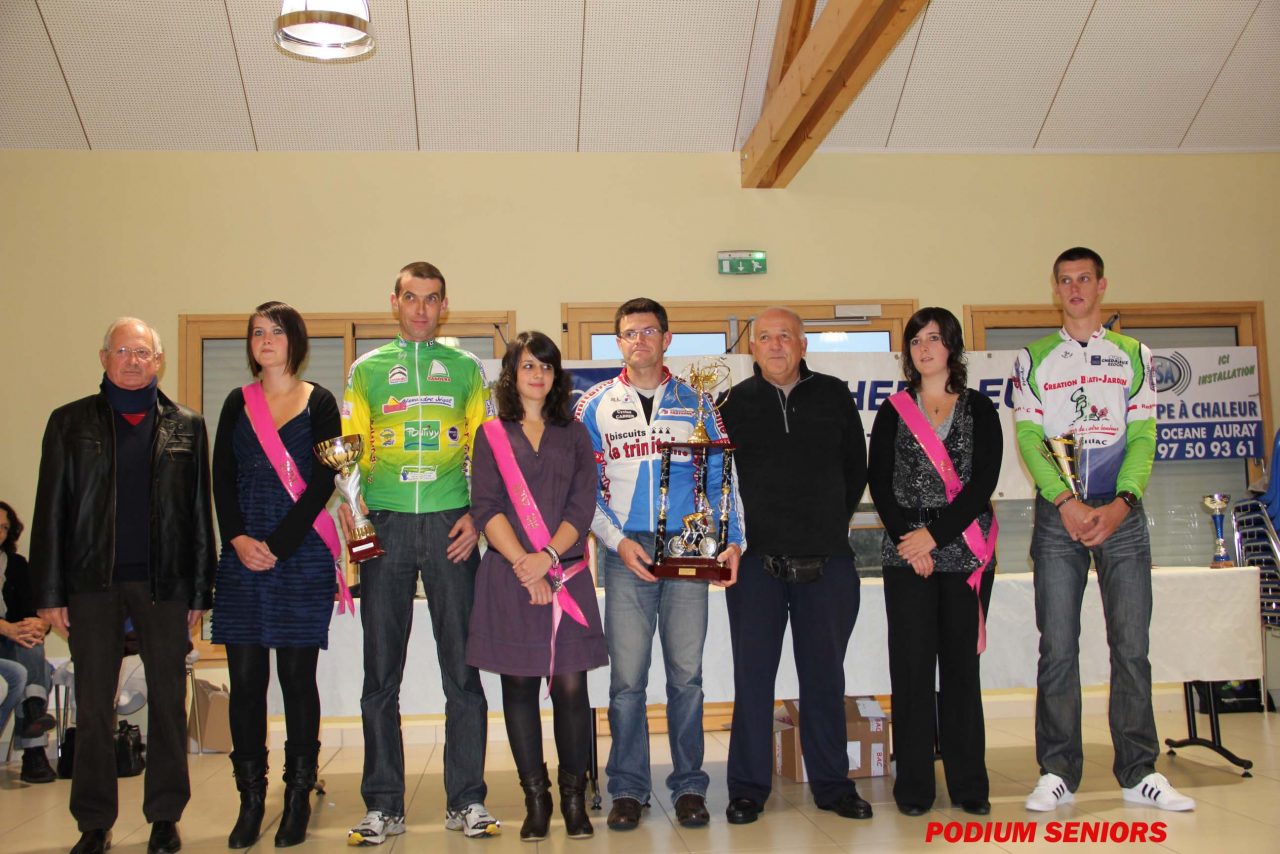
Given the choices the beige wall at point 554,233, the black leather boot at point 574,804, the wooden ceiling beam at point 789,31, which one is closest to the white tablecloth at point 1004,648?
the black leather boot at point 574,804

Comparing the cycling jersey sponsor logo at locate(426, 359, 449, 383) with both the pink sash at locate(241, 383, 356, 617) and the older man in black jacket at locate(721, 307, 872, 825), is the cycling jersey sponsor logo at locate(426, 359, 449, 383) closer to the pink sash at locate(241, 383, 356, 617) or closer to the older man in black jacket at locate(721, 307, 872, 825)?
the pink sash at locate(241, 383, 356, 617)

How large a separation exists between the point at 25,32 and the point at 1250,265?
6.79 meters

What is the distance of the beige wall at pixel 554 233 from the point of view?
5.69 metres

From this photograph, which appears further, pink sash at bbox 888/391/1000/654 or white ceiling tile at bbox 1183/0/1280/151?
white ceiling tile at bbox 1183/0/1280/151

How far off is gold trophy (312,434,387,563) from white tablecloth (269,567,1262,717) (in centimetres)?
96

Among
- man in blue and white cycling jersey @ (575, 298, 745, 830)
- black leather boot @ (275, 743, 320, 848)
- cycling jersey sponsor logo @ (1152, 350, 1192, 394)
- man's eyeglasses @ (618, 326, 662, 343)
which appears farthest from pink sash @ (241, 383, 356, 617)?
cycling jersey sponsor logo @ (1152, 350, 1192, 394)

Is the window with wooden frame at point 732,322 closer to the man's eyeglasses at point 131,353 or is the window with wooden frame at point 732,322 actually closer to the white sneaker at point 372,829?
the man's eyeglasses at point 131,353

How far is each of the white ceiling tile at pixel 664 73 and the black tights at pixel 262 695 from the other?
139 inches

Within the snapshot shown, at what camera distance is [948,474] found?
11.1 ft

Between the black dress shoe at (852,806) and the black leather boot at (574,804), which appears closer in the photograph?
the black leather boot at (574,804)

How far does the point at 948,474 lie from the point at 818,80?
2031 millimetres

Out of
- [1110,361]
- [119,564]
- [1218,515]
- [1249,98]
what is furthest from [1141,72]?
[119,564]

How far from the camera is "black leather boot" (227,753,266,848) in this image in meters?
3.17

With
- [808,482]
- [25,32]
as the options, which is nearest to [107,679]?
[808,482]
